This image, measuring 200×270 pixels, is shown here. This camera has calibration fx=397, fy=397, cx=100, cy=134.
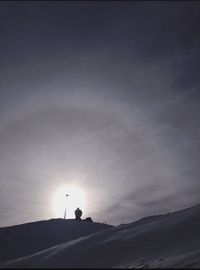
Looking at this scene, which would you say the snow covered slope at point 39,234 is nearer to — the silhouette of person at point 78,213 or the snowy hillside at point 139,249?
the silhouette of person at point 78,213

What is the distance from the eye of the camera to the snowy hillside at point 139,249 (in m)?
13.3

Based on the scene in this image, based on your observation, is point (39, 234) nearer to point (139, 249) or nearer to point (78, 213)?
point (78, 213)

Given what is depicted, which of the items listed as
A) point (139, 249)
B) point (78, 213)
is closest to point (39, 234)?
point (78, 213)

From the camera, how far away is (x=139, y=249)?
15.9 metres

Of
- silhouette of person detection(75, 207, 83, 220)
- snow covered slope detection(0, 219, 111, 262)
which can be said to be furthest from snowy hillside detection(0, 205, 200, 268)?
silhouette of person detection(75, 207, 83, 220)

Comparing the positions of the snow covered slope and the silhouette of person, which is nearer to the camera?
the snow covered slope

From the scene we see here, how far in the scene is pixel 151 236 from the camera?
695 inches

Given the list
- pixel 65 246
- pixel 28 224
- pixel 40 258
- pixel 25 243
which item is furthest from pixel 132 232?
pixel 28 224

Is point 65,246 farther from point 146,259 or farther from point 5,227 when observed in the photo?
point 5,227

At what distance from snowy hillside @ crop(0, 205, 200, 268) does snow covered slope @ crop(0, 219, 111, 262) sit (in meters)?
14.6

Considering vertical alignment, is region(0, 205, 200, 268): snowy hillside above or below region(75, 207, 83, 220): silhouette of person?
below

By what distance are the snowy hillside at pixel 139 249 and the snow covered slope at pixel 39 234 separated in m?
14.6

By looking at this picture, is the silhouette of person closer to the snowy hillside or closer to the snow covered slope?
the snow covered slope

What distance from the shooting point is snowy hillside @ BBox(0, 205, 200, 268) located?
13.3m
